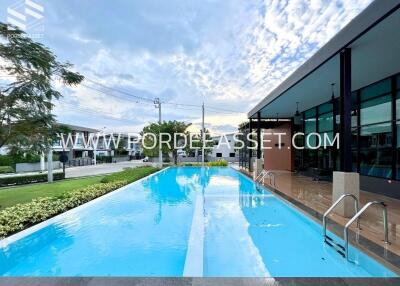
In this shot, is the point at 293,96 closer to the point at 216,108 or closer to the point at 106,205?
the point at 106,205

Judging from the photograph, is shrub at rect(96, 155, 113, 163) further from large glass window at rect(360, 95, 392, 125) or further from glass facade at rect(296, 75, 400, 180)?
large glass window at rect(360, 95, 392, 125)

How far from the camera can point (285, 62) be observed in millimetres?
13758

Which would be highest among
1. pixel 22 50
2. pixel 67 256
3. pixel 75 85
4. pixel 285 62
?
pixel 285 62

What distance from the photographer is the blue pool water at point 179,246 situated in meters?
4.18

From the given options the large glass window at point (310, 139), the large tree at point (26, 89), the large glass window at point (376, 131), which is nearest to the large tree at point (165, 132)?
the large glass window at point (310, 139)

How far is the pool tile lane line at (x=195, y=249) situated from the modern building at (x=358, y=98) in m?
3.50

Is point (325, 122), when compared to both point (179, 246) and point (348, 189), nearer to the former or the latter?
point (348, 189)

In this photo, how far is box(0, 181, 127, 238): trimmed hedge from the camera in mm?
5691

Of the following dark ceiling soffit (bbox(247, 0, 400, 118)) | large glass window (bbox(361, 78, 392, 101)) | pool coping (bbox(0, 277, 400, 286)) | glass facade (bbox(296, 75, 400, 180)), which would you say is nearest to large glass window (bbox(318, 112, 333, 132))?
glass facade (bbox(296, 75, 400, 180))

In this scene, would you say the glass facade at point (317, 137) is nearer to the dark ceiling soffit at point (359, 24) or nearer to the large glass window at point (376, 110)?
the large glass window at point (376, 110)

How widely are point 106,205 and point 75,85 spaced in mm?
3721

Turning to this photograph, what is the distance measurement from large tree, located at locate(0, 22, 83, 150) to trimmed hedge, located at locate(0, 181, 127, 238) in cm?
158

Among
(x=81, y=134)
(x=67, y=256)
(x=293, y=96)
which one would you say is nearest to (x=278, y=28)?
(x=293, y=96)

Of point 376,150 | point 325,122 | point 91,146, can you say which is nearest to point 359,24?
point 376,150
